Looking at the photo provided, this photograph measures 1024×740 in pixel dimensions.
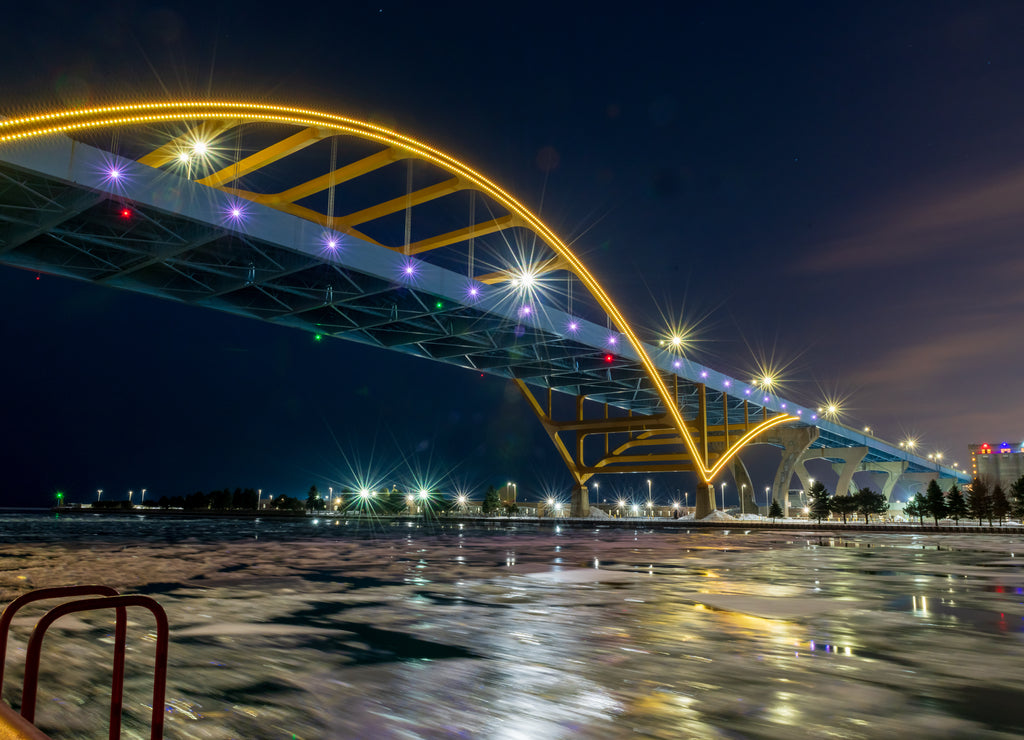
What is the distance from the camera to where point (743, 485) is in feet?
289

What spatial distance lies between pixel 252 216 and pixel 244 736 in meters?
30.5

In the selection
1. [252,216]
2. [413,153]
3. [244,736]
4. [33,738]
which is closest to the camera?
[33,738]

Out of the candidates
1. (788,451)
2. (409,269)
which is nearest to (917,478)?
(788,451)

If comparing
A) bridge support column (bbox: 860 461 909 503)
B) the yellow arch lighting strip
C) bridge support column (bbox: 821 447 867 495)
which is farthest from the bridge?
bridge support column (bbox: 860 461 909 503)

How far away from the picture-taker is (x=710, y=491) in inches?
2744

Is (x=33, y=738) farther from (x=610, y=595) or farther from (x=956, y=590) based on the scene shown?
(x=956, y=590)

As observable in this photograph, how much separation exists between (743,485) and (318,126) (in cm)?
6953

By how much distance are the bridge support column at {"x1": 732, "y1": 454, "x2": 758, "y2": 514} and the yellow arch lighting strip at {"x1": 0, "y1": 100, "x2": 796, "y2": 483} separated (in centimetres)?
1979

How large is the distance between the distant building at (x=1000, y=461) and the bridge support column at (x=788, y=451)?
107919 mm

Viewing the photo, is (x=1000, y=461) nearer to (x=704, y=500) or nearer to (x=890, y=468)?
(x=890, y=468)

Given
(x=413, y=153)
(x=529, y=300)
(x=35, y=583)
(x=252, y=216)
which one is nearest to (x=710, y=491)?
(x=529, y=300)

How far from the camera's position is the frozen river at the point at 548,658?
15.7 feet

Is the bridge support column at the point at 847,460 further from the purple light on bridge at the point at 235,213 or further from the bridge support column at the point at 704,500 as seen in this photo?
the purple light on bridge at the point at 235,213

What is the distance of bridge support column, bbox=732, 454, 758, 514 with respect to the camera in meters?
86.2
